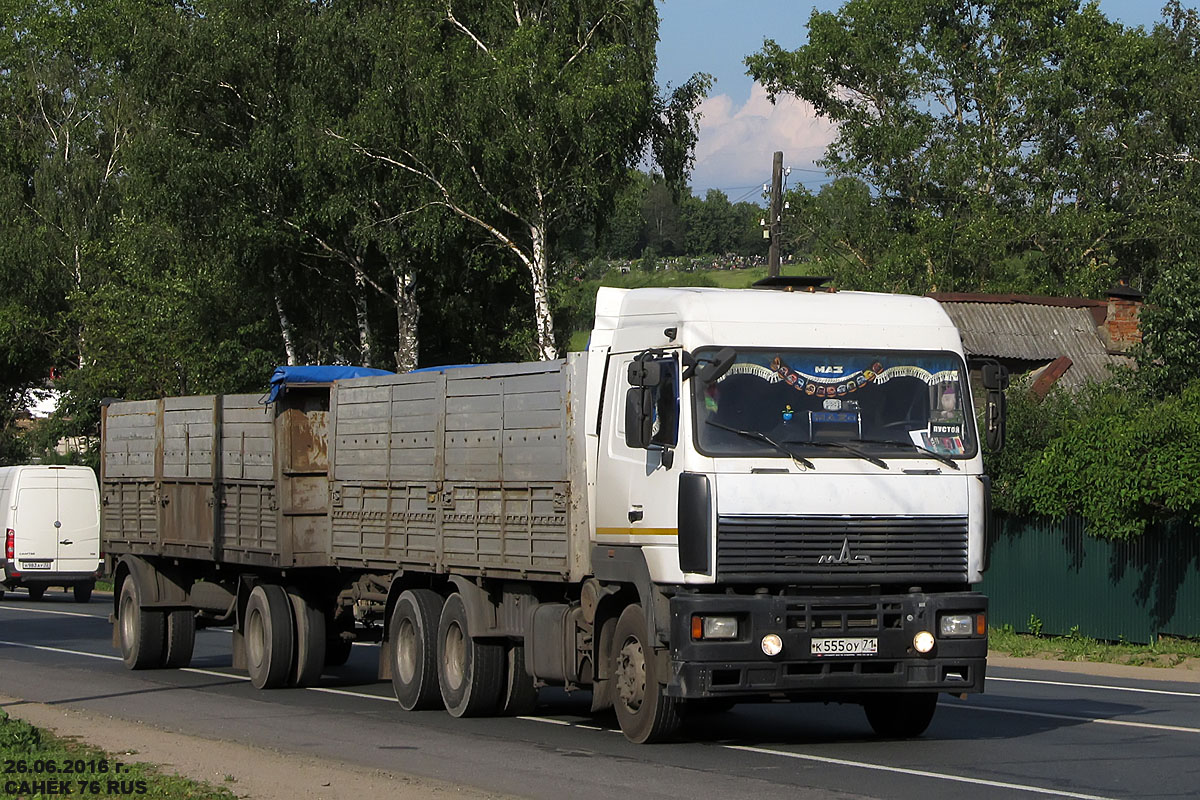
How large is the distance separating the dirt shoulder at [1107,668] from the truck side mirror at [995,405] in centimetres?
878

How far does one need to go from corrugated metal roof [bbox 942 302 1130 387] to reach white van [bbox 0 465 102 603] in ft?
60.5

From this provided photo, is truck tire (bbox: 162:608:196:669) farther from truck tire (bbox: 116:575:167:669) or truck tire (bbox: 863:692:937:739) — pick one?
truck tire (bbox: 863:692:937:739)

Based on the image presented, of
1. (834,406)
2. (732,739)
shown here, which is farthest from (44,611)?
(834,406)

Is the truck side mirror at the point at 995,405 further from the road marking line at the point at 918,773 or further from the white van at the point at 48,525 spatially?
the white van at the point at 48,525

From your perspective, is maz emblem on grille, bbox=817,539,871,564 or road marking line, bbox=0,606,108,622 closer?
maz emblem on grille, bbox=817,539,871,564

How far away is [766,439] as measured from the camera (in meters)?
11.0

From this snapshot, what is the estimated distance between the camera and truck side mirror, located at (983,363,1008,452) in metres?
11.6

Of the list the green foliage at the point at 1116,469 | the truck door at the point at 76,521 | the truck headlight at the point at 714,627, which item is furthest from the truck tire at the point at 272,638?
the truck door at the point at 76,521

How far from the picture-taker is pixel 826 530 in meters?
10.9

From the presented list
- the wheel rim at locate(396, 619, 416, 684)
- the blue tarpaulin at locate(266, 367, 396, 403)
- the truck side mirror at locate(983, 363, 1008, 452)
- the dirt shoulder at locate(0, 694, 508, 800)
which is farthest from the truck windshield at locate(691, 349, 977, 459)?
the blue tarpaulin at locate(266, 367, 396, 403)

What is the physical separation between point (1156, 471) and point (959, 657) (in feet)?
39.7

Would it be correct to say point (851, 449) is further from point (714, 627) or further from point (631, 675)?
point (631, 675)

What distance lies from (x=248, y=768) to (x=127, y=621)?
9425mm

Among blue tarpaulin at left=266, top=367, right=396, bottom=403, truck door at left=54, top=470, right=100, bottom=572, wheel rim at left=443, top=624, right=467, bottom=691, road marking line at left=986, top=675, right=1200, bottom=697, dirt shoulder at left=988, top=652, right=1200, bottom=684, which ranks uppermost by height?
blue tarpaulin at left=266, top=367, right=396, bottom=403
